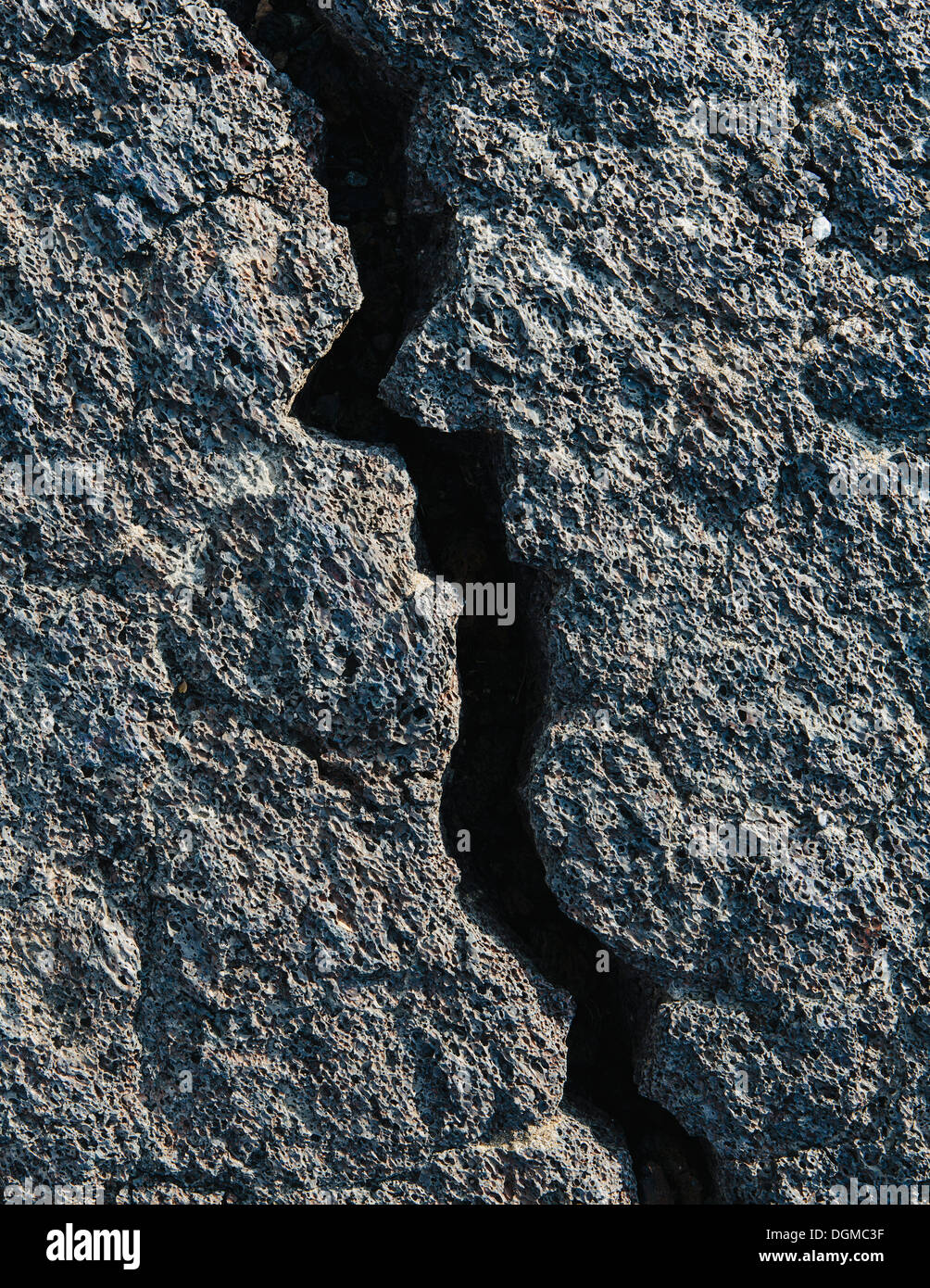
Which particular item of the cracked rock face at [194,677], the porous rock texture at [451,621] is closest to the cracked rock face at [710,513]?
the porous rock texture at [451,621]

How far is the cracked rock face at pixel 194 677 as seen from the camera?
198cm

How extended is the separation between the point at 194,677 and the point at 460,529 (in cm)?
63

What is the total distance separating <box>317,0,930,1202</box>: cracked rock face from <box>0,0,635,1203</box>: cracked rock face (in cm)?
29

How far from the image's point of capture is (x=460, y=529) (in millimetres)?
2166

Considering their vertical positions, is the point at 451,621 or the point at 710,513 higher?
the point at 710,513

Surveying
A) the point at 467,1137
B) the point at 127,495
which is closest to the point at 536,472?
the point at 127,495

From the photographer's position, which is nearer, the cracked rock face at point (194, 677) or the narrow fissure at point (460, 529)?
the cracked rock face at point (194, 677)

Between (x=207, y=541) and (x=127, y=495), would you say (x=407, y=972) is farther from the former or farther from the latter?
(x=127, y=495)

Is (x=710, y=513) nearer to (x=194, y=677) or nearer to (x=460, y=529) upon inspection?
(x=460, y=529)

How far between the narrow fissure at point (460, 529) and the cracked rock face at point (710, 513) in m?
0.08

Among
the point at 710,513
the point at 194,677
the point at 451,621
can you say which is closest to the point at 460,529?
the point at 451,621

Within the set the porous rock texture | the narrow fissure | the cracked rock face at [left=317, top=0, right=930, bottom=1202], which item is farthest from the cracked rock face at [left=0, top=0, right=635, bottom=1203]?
the cracked rock face at [left=317, top=0, right=930, bottom=1202]

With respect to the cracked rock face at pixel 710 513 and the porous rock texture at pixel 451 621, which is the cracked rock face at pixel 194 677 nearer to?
the porous rock texture at pixel 451 621

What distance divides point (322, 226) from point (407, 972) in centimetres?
153
